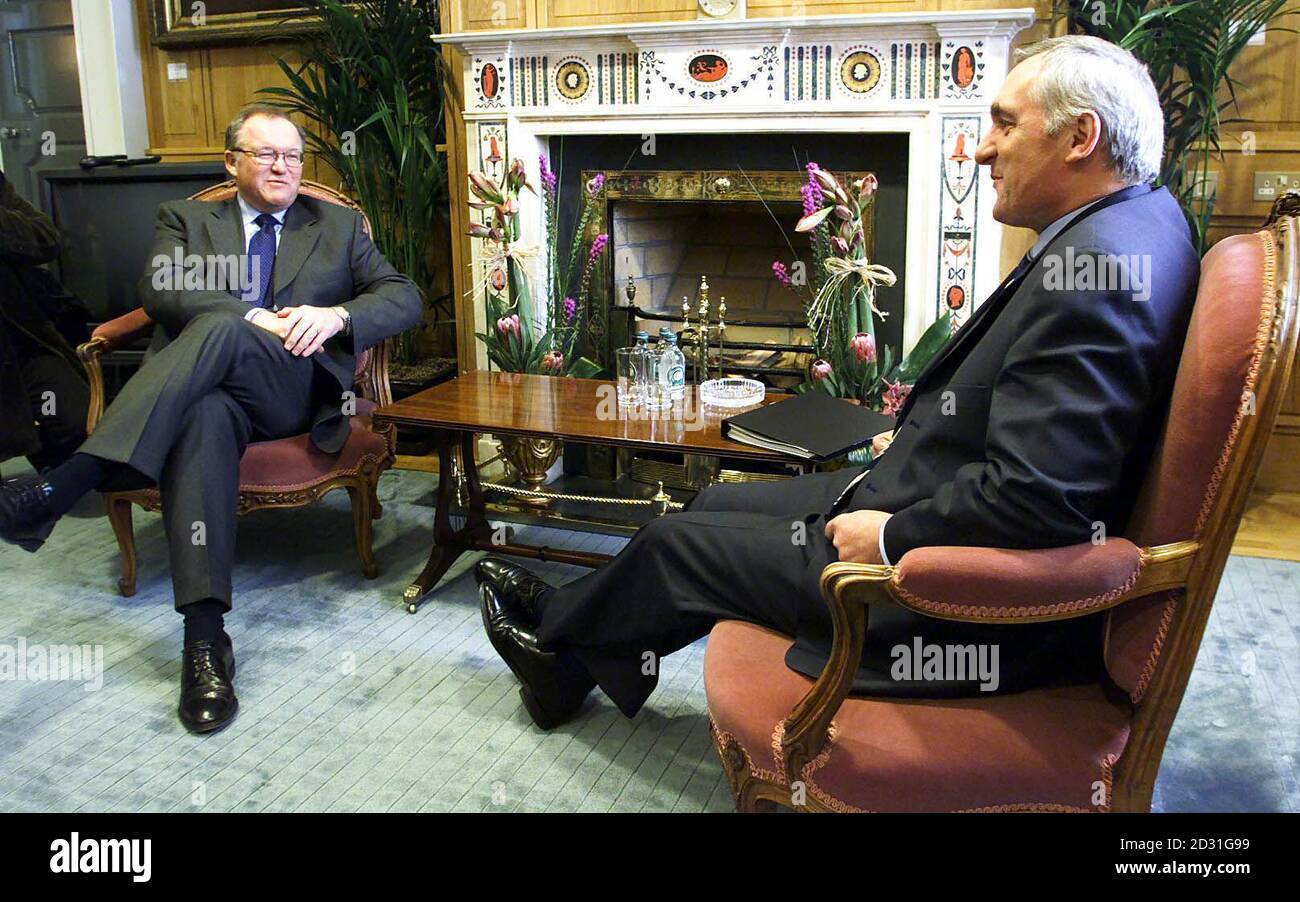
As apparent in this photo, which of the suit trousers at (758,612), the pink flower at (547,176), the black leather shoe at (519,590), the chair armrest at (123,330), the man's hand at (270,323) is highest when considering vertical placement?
the pink flower at (547,176)

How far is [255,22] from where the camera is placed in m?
4.53

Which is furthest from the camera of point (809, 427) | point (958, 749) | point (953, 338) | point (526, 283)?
point (526, 283)

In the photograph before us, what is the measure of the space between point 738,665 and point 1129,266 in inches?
30.3

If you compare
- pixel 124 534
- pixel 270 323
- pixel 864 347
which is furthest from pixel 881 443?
pixel 124 534

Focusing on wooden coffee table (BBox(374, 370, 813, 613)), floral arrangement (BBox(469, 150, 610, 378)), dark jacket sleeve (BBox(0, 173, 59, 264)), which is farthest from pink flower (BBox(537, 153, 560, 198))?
dark jacket sleeve (BBox(0, 173, 59, 264))

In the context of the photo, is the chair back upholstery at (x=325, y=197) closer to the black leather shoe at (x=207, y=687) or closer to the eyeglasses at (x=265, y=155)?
the eyeglasses at (x=265, y=155)

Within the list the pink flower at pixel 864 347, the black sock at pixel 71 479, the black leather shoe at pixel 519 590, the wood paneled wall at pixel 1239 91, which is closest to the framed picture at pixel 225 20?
the wood paneled wall at pixel 1239 91

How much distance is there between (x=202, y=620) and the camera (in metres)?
2.53

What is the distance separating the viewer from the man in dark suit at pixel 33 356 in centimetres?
A: 357

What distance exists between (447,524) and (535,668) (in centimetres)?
93

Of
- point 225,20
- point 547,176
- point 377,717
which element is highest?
point 225,20

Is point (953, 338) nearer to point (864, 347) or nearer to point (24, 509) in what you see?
point (864, 347)

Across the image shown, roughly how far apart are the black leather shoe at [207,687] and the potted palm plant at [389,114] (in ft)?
5.85

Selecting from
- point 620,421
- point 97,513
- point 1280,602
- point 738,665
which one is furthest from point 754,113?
point 97,513
